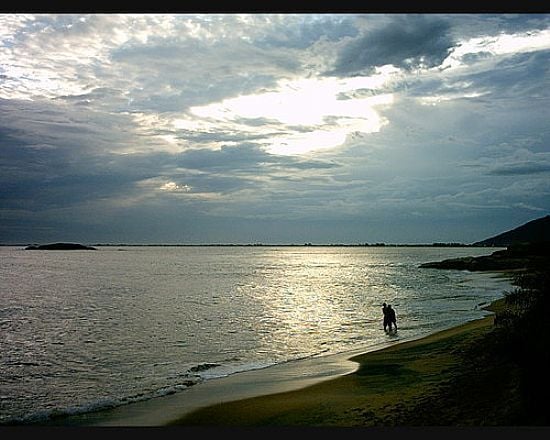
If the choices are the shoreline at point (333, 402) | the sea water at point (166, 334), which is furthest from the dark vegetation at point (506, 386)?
the sea water at point (166, 334)

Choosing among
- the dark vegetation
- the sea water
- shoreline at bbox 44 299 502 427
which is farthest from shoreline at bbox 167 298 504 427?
the sea water

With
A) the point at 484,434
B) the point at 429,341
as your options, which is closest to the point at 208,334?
the point at 429,341

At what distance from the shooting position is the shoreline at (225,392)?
10.7 m

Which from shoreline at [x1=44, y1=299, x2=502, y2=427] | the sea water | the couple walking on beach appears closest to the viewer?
shoreline at [x1=44, y1=299, x2=502, y2=427]

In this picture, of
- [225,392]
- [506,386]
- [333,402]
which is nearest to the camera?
[506,386]

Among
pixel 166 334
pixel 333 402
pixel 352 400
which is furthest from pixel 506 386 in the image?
pixel 166 334

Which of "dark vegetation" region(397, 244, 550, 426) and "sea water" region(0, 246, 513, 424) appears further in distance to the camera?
"sea water" region(0, 246, 513, 424)

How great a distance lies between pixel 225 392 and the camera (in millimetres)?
12664

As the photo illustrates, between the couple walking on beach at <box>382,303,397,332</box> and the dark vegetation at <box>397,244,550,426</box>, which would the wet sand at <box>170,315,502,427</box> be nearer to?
the dark vegetation at <box>397,244,550,426</box>

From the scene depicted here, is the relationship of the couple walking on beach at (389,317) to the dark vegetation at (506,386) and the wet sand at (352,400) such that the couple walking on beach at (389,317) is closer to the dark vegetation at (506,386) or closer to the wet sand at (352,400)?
the wet sand at (352,400)

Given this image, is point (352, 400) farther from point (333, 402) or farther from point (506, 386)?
point (506, 386)

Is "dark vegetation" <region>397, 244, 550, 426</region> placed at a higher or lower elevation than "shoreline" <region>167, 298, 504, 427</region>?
higher

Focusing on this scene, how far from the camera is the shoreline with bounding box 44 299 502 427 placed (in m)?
10.7

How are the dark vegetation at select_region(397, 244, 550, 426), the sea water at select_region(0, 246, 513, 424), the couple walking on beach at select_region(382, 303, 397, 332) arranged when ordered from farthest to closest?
the couple walking on beach at select_region(382, 303, 397, 332), the sea water at select_region(0, 246, 513, 424), the dark vegetation at select_region(397, 244, 550, 426)
